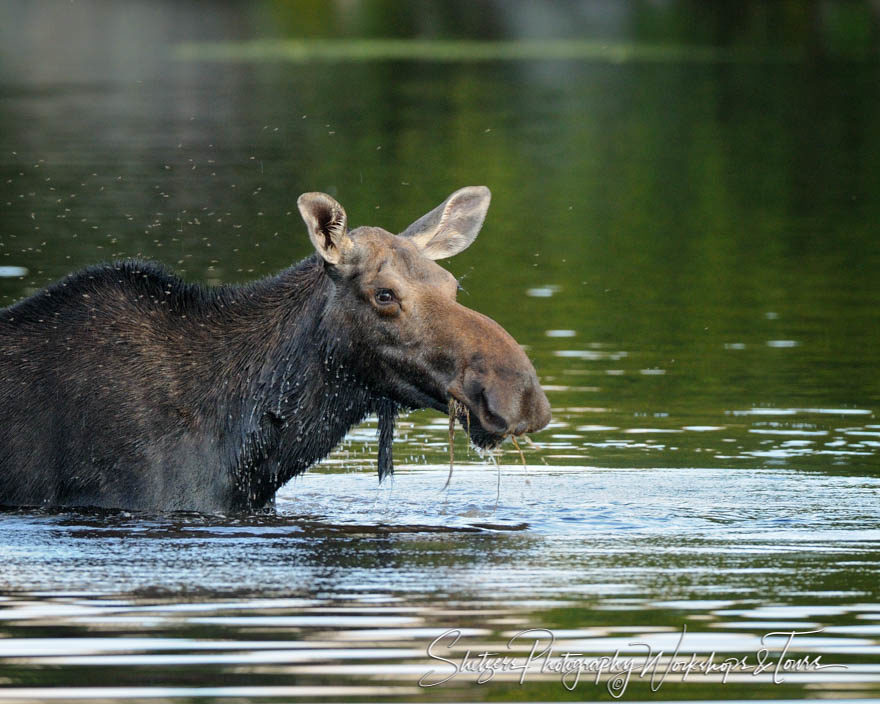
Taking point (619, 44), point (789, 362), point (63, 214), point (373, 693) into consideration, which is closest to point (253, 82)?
point (619, 44)

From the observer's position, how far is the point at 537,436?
1580 cm

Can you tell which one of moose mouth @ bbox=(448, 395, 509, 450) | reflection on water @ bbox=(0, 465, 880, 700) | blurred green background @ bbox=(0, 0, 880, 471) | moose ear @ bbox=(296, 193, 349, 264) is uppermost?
blurred green background @ bbox=(0, 0, 880, 471)

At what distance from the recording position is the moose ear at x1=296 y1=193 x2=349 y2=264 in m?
11.3

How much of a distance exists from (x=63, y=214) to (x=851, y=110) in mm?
28136

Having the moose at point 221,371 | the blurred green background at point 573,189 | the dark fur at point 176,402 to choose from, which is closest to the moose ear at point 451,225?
the moose at point 221,371

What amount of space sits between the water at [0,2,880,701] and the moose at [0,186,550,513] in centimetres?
26

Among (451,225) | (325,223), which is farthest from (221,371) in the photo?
(451,225)

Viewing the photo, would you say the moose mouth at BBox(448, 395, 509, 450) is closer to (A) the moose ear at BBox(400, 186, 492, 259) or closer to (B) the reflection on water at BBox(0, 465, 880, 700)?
(B) the reflection on water at BBox(0, 465, 880, 700)

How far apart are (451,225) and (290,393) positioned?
1.51m

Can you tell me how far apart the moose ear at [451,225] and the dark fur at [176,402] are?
2.17 feet

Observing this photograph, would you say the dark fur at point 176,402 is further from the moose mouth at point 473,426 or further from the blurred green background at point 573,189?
the blurred green background at point 573,189

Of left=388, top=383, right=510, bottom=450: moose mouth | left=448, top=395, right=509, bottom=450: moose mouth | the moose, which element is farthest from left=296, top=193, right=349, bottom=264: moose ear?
left=448, top=395, right=509, bottom=450: moose mouth

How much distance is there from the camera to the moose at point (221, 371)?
37.8ft

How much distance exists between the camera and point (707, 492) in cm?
1334
